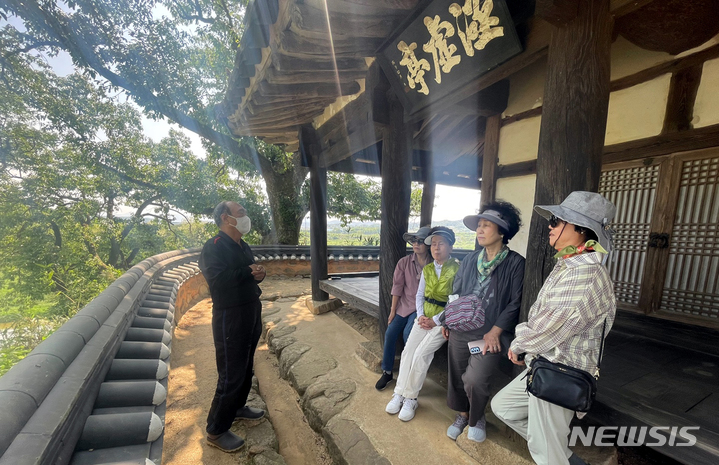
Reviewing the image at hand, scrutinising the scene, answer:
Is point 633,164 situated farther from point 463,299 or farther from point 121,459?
point 121,459

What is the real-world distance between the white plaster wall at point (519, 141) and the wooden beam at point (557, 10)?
2.13 meters

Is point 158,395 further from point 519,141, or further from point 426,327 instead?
point 519,141

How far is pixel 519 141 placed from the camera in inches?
154

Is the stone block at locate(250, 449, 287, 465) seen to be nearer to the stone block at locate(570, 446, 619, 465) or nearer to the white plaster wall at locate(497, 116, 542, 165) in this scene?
the stone block at locate(570, 446, 619, 465)

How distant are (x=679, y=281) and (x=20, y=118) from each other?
70.4 ft

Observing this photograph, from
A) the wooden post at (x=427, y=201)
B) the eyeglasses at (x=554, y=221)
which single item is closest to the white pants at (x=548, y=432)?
the eyeglasses at (x=554, y=221)

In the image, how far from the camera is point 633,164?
316 cm

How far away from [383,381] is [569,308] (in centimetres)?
228

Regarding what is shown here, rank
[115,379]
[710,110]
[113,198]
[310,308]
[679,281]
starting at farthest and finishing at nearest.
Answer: [113,198], [310,308], [679,281], [710,110], [115,379]

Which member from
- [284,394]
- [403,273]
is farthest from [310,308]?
[403,273]

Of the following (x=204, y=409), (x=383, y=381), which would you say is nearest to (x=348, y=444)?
(x=383, y=381)

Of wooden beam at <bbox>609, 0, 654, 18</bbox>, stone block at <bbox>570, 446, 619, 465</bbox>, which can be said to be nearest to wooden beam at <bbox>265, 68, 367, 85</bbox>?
wooden beam at <bbox>609, 0, 654, 18</bbox>

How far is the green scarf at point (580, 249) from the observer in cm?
155

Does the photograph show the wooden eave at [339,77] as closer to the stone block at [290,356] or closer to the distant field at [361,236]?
the distant field at [361,236]
